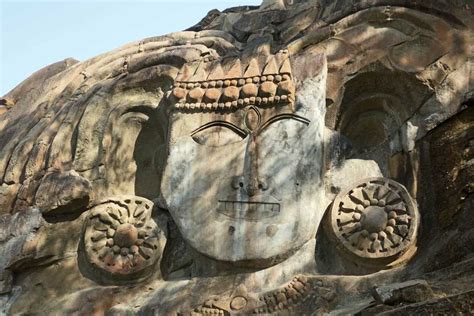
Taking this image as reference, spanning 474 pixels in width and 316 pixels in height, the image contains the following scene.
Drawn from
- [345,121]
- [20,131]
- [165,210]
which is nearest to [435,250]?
[345,121]

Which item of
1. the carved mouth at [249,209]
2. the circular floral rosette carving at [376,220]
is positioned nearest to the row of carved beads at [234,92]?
the carved mouth at [249,209]

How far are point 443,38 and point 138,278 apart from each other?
9.50ft

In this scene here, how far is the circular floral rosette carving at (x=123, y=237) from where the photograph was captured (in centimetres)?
616

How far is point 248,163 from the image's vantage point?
621cm

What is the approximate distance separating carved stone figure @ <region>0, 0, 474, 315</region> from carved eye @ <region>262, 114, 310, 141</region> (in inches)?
0.4

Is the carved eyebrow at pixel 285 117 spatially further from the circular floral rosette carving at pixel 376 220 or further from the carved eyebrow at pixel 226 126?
the circular floral rosette carving at pixel 376 220

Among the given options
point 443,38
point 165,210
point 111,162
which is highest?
point 443,38

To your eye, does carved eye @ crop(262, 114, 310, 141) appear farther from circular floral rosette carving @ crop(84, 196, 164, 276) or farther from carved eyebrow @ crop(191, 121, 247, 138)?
circular floral rosette carving @ crop(84, 196, 164, 276)

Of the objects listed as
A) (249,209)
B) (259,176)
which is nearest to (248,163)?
(259,176)

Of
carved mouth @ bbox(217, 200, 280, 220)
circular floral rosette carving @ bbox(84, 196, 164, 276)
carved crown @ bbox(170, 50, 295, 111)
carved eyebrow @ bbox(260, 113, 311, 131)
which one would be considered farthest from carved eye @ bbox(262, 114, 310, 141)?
circular floral rosette carving @ bbox(84, 196, 164, 276)

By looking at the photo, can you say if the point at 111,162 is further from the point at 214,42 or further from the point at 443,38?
the point at 443,38

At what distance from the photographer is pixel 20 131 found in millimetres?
7383

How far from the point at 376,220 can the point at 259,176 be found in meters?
0.91

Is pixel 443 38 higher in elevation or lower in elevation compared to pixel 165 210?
higher
